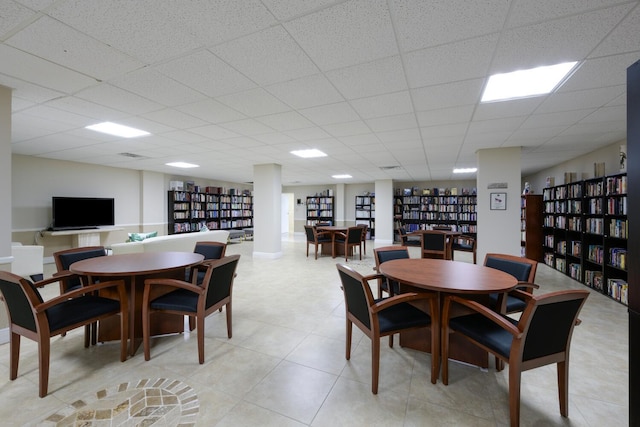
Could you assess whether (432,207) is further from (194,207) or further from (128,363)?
(128,363)

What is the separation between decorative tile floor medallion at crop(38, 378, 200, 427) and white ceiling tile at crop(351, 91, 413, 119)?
2984mm

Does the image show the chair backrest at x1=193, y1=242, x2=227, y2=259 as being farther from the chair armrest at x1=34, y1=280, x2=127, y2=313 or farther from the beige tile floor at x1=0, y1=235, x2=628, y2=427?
the chair armrest at x1=34, y1=280, x2=127, y2=313

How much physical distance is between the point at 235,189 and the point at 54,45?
9.43 metres

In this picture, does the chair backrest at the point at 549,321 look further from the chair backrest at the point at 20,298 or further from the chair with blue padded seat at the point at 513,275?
the chair backrest at the point at 20,298

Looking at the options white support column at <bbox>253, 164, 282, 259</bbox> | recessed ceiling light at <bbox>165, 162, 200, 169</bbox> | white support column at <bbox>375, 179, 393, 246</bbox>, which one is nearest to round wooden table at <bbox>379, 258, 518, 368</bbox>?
white support column at <bbox>253, 164, 282, 259</bbox>

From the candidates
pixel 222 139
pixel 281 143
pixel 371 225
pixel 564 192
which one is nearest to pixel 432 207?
pixel 371 225

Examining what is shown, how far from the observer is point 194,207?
9.40 metres

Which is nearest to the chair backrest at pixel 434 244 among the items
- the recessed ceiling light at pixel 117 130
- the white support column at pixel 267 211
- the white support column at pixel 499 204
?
the white support column at pixel 499 204

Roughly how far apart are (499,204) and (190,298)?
503cm

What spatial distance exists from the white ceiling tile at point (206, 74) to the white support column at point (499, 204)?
443 centimetres

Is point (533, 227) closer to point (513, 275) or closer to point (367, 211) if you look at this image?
point (513, 275)

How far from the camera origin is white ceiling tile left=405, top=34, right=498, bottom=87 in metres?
1.90

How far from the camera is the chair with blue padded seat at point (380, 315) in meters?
1.84

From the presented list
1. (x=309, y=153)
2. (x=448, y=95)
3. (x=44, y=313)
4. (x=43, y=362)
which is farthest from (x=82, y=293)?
(x=309, y=153)
